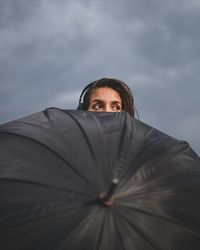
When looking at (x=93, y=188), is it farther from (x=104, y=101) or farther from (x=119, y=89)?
(x=119, y=89)

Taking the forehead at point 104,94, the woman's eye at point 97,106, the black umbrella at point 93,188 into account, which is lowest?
the black umbrella at point 93,188

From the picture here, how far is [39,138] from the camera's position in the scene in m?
3.05

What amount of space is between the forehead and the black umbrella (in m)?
2.50

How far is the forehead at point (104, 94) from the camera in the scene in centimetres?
586

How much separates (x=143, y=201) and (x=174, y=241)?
35 centimetres

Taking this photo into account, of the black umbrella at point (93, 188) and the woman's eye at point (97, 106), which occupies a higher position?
the woman's eye at point (97, 106)

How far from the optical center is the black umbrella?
2668 millimetres

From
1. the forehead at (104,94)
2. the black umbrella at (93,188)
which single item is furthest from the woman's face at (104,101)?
the black umbrella at (93,188)

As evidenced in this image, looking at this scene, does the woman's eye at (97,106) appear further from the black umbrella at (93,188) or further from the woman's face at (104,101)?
the black umbrella at (93,188)

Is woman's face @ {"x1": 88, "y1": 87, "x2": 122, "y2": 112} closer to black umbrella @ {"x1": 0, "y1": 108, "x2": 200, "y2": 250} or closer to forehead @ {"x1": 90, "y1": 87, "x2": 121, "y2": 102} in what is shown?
forehead @ {"x1": 90, "y1": 87, "x2": 121, "y2": 102}

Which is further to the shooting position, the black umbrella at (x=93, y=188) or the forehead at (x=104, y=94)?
the forehead at (x=104, y=94)

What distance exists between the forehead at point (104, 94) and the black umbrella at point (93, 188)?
2.50 metres

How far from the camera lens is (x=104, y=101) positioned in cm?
580

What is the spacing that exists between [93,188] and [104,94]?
3257mm
